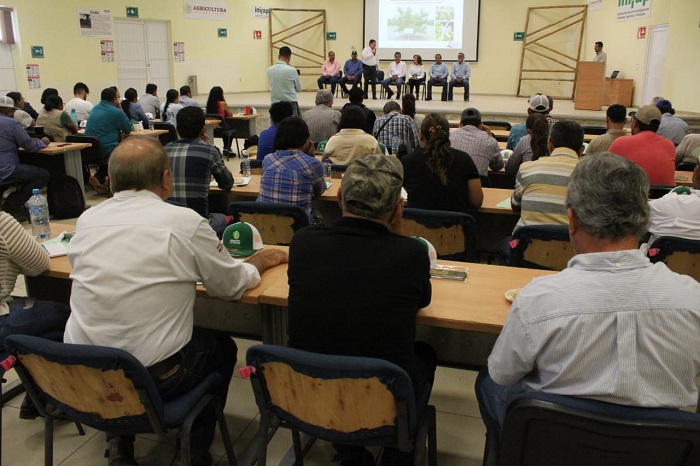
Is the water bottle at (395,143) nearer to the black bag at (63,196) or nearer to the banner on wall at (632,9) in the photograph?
the black bag at (63,196)

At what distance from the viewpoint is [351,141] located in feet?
14.8

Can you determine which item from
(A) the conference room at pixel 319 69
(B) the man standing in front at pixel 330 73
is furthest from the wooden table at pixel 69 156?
(B) the man standing in front at pixel 330 73

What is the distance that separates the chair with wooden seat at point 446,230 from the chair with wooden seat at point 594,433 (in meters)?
1.64

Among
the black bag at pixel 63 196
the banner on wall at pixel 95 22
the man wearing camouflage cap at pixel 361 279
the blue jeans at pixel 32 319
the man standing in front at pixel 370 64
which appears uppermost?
the banner on wall at pixel 95 22

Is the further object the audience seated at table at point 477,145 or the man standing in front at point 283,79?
the man standing in front at point 283,79

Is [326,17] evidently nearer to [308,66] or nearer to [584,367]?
[308,66]

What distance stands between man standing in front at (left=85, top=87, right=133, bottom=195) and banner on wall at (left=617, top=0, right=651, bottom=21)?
30.8 ft

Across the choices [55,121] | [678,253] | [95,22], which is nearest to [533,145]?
[678,253]

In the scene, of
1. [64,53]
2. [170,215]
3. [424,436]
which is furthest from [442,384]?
[64,53]

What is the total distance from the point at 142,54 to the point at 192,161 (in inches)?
382

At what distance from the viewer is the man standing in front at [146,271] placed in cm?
172

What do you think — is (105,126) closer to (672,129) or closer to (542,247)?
(542,247)

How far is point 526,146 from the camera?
4.41 m

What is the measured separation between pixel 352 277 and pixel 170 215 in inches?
24.7
